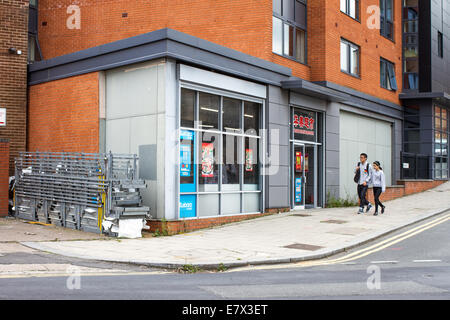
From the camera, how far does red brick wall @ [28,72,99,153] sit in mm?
13758

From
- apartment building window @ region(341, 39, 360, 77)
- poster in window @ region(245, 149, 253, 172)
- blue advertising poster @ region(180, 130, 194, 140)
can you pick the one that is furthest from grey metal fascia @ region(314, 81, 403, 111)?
blue advertising poster @ region(180, 130, 194, 140)

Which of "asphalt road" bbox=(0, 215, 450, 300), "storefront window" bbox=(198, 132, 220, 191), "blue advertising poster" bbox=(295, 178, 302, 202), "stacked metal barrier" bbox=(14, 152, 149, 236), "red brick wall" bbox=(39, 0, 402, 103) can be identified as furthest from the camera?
"blue advertising poster" bbox=(295, 178, 302, 202)

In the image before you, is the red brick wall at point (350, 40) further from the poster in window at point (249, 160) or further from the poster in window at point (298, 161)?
the poster in window at point (249, 160)

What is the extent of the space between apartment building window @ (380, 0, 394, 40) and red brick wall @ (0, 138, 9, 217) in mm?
17717

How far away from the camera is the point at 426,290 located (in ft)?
20.7

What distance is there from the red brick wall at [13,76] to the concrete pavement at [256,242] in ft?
22.1

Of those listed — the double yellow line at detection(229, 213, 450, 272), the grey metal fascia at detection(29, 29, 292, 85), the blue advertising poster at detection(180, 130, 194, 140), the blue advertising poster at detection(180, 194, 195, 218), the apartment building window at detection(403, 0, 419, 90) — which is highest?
the apartment building window at detection(403, 0, 419, 90)

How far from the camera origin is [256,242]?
10.8 m

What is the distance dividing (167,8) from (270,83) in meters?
4.98

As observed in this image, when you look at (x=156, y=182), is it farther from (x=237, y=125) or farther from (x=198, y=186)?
(x=237, y=125)

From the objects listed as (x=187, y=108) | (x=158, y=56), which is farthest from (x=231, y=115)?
(x=158, y=56)

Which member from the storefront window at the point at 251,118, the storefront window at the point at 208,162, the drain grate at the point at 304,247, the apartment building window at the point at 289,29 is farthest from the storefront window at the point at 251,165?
the drain grate at the point at 304,247

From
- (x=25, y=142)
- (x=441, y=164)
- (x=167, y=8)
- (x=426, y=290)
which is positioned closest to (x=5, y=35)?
(x=25, y=142)

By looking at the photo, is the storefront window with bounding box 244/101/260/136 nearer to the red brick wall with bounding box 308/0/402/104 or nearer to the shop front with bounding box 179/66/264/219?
the shop front with bounding box 179/66/264/219
